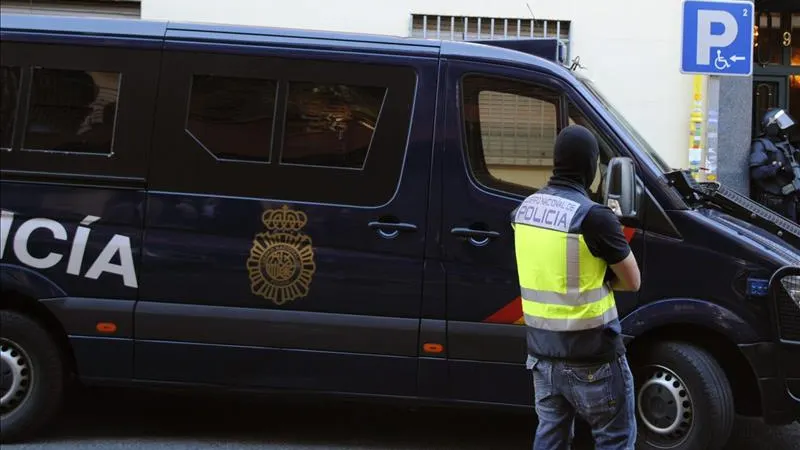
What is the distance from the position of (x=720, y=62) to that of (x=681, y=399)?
133 inches

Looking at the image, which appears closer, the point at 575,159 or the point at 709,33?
the point at 575,159

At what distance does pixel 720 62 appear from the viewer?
6.55 metres

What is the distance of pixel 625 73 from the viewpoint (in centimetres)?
961

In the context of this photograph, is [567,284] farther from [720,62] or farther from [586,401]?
[720,62]

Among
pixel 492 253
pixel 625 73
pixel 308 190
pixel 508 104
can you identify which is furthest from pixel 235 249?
pixel 625 73

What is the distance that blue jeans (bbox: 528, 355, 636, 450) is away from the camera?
3.08 meters

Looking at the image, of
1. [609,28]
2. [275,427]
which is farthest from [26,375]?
[609,28]

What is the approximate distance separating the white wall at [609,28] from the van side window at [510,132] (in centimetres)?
531

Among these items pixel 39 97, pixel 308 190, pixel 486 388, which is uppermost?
pixel 39 97

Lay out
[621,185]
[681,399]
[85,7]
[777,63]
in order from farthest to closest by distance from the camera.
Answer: [777,63] < [85,7] < [681,399] < [621,185]

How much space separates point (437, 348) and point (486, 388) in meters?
0.34

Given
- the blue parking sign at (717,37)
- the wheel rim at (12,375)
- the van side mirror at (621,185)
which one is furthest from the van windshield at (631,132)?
the wheel rim at (12,375)

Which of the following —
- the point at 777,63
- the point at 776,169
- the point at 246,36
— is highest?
the point at 777,63

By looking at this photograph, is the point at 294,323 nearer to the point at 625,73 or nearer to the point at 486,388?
the point at 486,388
